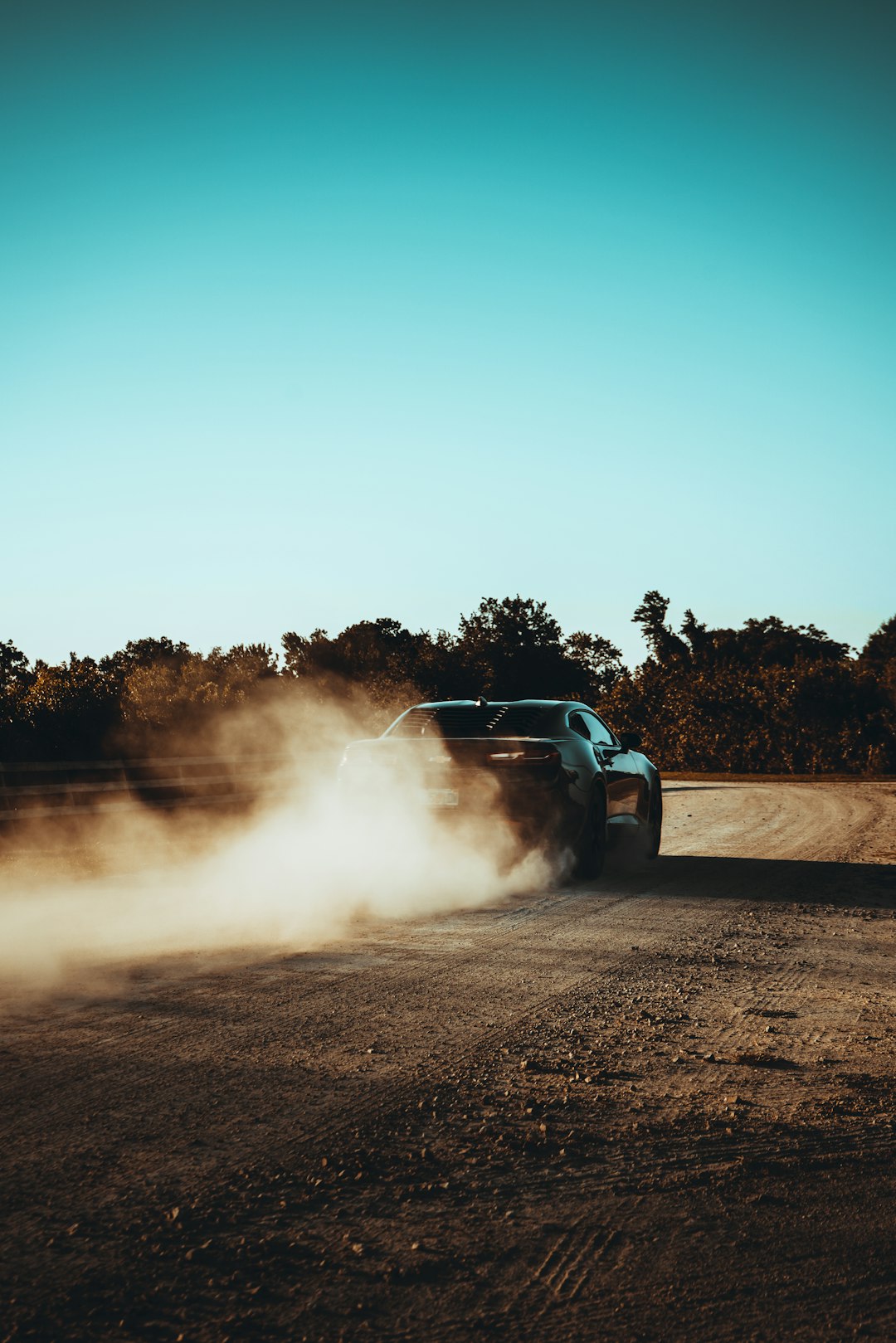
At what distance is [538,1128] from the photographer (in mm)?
3578

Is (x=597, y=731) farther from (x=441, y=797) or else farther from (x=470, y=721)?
(x=441, y=797)

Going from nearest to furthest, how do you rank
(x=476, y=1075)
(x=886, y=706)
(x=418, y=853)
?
(x=476, y=1075)
(x=418, y=853)
(x=886, y=706)

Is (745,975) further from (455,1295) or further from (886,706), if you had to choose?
(886,706)

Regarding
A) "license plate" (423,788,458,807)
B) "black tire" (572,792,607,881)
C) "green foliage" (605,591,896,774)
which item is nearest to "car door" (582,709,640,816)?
"black tire" (572,792,607,881)

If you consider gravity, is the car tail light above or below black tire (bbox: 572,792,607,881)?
above

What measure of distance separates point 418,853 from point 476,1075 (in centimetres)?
552

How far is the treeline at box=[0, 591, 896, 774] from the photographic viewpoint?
38406mm

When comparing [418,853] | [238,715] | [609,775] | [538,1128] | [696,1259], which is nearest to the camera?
[696,1259]

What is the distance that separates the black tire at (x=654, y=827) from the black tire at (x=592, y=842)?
1539 millimetres

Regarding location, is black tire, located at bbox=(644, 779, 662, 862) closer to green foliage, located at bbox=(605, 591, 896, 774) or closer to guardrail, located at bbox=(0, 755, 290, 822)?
guardrail, located at bbox=(0, 755, 290, 822)

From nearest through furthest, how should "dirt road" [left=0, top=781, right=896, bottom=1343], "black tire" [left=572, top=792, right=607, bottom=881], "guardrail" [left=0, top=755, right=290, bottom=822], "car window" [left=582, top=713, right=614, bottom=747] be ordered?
"dirt road" [left=0, top=781, right=896, bottom=1343]
"black tire" [left=572, top=792, right=607, bottom=881]
"car window" [left=582, top=713, right=614, bottom=747]
"guardrail" [left=0, top=755, right=290, bottom=822]

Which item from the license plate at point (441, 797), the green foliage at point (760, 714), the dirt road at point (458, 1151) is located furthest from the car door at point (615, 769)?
the green foliage at point (760, 714)

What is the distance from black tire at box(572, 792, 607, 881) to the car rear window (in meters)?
0.96

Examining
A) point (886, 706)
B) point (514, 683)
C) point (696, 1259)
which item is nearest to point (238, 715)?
point (514, 683)
